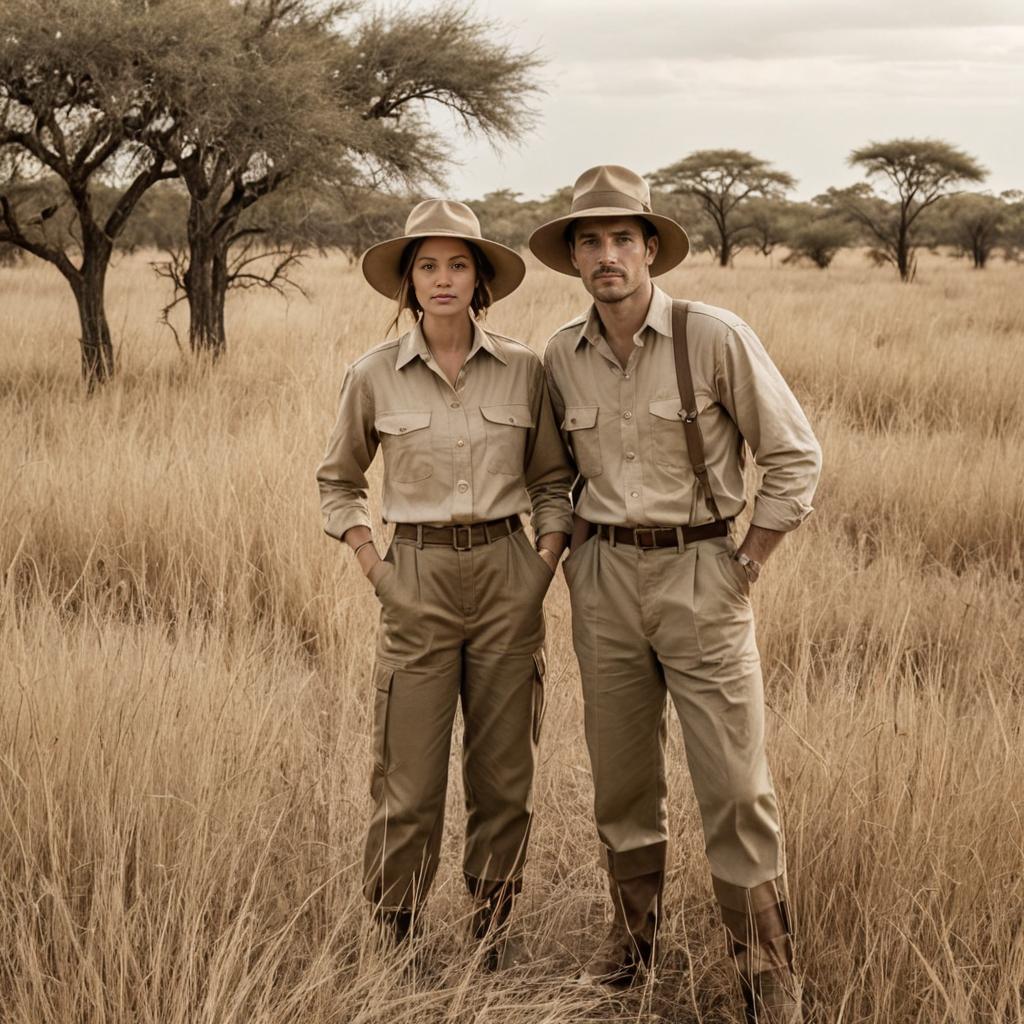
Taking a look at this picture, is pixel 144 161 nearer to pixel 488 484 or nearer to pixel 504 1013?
pixel 488 484

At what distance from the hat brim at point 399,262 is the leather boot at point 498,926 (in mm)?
1534

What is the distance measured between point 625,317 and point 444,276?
450 mm

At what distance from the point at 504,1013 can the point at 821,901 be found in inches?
35.5

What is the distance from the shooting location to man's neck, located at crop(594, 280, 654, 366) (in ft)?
8.41

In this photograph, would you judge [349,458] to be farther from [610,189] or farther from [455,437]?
[610,189]

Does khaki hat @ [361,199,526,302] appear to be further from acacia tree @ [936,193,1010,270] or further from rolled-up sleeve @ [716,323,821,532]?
acacia tree @ [936,193,1010,270]

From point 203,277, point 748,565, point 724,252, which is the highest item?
point 724,252

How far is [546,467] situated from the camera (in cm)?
276

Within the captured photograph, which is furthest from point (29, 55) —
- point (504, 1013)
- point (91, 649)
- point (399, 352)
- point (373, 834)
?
point (504, 1013)

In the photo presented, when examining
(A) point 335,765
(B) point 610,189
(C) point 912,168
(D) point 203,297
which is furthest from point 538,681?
(C) point 912,168

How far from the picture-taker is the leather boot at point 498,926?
2.67 metres

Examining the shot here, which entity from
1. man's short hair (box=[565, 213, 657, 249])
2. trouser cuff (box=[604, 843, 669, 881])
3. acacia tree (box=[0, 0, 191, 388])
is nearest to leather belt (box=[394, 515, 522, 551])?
man's short hair (box=[565, 213, 657, 249])

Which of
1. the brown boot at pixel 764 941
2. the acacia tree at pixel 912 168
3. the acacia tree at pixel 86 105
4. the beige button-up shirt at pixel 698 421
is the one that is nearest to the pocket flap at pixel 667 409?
the beige button-up shirt at pixel 698 421

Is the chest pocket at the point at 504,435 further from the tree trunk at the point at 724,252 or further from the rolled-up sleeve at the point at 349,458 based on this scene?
the tree trunk at the point at 724,252
